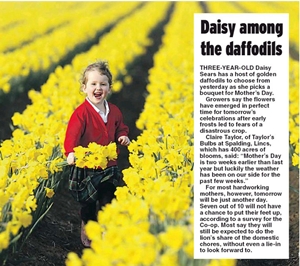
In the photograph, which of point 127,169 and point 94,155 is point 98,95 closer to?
point 94,155

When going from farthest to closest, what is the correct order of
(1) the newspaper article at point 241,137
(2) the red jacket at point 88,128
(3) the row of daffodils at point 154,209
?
(2) the red jacket at point 88,128 → (1) the newspaper article at point 241,137 → (3) the row of daffodils at point 154,209

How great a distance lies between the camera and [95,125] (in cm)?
378

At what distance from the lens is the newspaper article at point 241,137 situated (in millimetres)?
3312

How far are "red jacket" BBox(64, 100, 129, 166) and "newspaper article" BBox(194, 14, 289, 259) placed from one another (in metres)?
0.61

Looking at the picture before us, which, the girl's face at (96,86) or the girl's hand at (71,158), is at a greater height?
the girl's face at (96,86)

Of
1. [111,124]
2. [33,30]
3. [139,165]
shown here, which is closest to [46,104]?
[111,124]

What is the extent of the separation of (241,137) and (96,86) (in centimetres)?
103

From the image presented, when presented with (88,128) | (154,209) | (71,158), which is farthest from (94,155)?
(154,209)

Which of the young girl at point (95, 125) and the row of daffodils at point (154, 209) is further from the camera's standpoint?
the young girl at point (95, 125)

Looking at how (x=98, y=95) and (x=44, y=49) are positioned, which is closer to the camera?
(x=98, y=95)

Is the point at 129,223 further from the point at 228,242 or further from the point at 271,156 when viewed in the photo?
the point at 271,156

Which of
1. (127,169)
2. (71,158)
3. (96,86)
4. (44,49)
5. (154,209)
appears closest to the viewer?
(154,209)

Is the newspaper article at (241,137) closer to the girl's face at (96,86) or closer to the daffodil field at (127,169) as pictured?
the daffodil field at (127,169)

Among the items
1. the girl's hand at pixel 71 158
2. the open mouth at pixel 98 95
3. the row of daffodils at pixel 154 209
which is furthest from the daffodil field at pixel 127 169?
the open mouth at pixel 98 95
